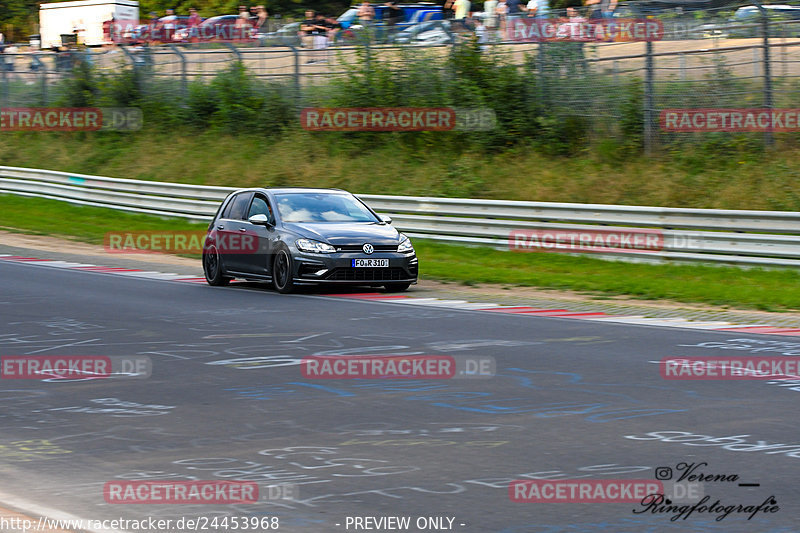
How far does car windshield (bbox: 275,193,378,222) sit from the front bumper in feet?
3.29

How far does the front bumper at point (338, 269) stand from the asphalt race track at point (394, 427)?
2998mm

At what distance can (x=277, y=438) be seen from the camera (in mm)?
7004

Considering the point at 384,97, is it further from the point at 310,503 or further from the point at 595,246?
the point at 310,503

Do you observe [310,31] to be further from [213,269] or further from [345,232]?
[345,232]

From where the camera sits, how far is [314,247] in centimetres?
1549

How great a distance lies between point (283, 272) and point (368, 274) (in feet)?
3.93

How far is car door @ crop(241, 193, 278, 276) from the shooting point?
53.3 ft

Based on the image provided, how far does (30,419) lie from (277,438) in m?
1.84

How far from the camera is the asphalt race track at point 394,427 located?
548 centimetres

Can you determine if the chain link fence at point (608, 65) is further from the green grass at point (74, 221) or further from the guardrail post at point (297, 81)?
the green grass at point (74, 221)

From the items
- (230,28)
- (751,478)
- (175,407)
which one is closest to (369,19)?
(230,28)

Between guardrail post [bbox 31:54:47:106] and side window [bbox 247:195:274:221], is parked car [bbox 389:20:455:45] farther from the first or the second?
guardrail post [bbox 31:54:47:106]

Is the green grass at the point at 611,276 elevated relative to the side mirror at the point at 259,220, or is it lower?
lower

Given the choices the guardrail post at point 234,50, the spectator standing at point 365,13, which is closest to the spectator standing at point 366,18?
the spectator standing at point 365,13
